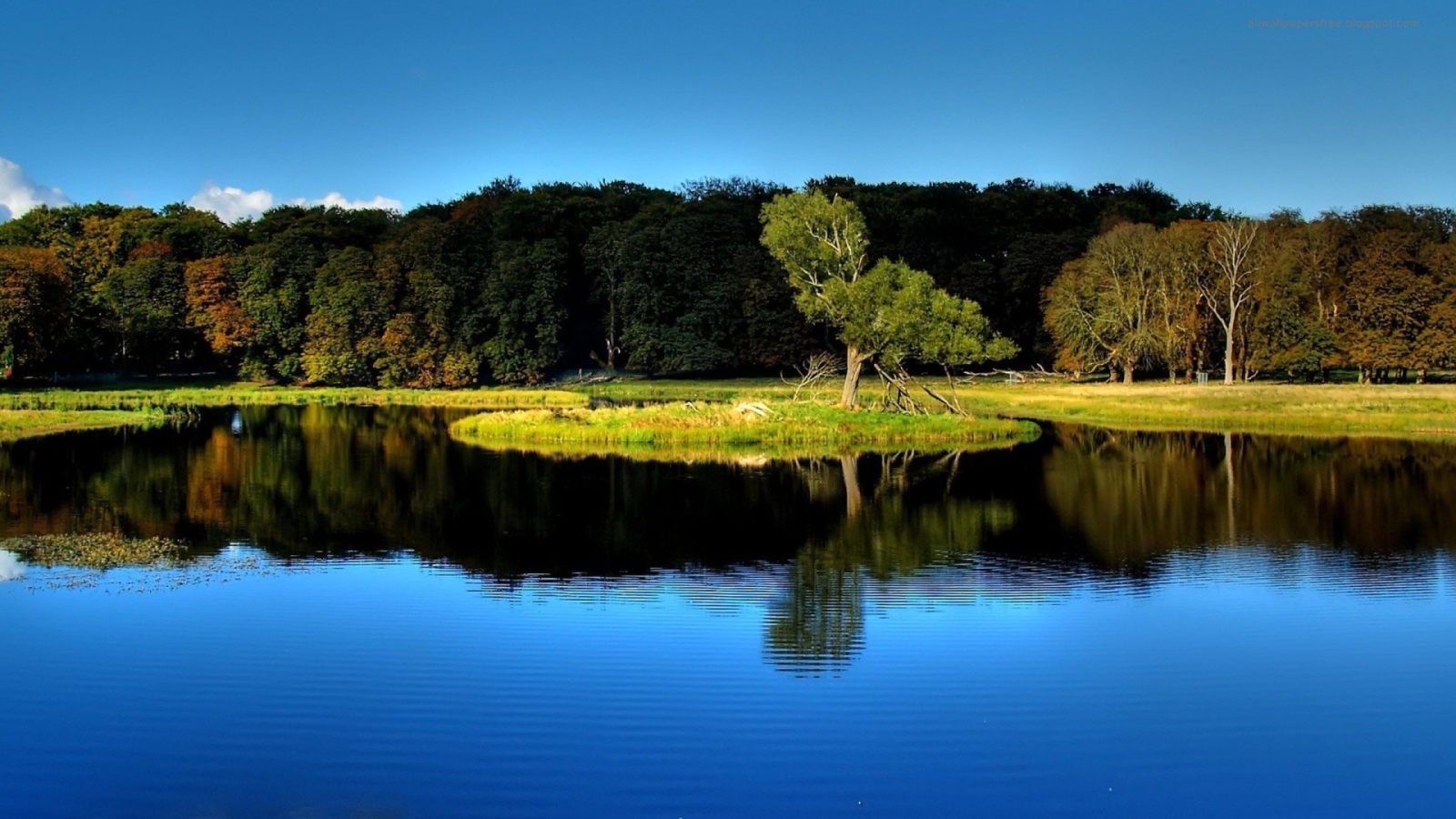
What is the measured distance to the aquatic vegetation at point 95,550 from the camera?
1928 cm

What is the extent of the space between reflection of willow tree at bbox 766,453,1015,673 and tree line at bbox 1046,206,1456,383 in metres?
37.6

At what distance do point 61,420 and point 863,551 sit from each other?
3831 centimetres

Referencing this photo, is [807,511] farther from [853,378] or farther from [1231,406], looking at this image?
[1231,406]

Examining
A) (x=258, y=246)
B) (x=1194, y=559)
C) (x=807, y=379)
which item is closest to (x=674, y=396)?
(x=807, y=379)

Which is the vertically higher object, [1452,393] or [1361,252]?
[1361,252]

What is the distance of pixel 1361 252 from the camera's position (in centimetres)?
6544

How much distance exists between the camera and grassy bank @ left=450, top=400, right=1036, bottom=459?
39.0 m

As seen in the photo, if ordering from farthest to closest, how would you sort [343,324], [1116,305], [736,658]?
1. [343,324]
2. [1116,305]
3. [736,658]

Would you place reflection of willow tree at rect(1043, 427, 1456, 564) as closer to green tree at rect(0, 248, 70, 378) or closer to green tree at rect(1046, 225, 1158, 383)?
green tree at rect(1046, 225, 1158, 383)

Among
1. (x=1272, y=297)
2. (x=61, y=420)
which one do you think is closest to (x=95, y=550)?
(x=61, y=420)

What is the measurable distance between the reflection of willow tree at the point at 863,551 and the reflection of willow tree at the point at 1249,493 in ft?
7.89

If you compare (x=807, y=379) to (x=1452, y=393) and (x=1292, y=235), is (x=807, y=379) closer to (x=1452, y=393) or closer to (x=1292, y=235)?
(x=1452, y=393)

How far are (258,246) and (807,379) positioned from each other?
4925 cm

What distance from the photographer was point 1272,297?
65188 millimetres
